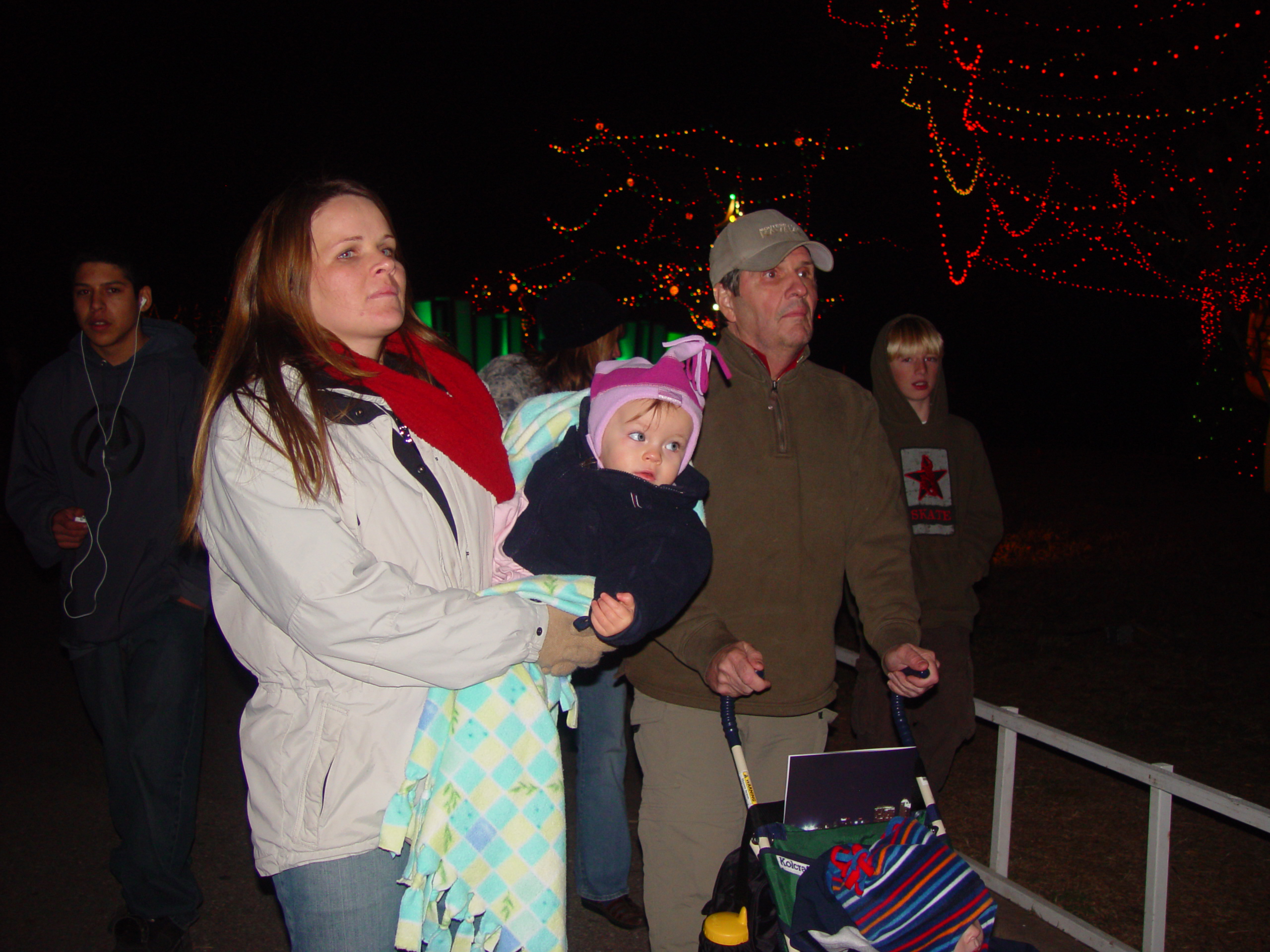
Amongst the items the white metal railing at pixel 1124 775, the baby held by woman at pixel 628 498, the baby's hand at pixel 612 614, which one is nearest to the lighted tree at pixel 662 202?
the white metal railing at pixel 1124 775

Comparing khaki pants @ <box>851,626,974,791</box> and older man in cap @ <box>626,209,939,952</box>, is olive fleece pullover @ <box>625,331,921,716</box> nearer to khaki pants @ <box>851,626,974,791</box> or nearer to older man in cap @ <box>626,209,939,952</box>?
older man in cap @ <box>626,209,939,952</box>

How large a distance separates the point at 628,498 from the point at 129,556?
2.22 meters

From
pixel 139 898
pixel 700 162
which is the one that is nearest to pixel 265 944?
pixel 139 898

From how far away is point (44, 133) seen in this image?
50.0 ft

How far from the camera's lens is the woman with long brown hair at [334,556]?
71.1 inches

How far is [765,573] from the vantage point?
3.06 meters

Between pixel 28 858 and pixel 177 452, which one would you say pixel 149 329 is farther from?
pixel 28 858

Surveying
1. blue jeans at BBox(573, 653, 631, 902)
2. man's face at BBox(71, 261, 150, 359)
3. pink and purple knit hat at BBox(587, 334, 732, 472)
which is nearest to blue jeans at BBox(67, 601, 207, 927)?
man's face at BBox(71, 261, 150, 359)

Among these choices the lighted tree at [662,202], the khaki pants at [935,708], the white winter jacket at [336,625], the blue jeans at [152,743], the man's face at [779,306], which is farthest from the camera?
the lighted tree at [662,202]

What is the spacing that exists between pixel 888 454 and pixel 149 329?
289 cm

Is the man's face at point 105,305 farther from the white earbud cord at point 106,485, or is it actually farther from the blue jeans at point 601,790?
the blue jeans at point 601,790

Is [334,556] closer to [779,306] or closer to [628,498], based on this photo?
[628,498]

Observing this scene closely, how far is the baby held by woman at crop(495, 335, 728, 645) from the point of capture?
7.23ft

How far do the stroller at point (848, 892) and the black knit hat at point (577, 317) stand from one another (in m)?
2.19
